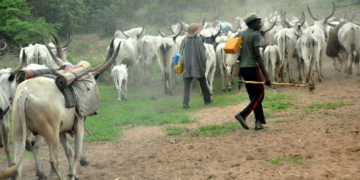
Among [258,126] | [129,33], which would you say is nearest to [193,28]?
[258,126]

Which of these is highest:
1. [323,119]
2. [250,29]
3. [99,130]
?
[250,29]

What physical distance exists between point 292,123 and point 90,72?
3.81 m

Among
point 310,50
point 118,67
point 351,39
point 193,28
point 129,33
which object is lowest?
point 118,67

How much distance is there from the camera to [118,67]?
43.8 ft

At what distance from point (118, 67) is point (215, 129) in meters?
5.92

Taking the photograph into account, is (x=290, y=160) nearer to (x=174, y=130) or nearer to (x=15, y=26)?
(x=174, y=130)

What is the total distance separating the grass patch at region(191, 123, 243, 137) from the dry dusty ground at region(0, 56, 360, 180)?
251 millimetres

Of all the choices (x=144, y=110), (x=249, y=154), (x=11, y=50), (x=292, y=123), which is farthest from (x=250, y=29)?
(x=11, y=50)

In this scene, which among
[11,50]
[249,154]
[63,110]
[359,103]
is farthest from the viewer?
[11,50]

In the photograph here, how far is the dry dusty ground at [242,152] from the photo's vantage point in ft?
16.9

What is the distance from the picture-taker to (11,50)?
57.9 ft

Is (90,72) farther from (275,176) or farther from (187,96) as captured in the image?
(187,96)

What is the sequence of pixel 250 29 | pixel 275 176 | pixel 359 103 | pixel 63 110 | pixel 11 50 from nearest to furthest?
pixel 275 176, pixel 63 110, pixel 250 29, pixel 359 103, pixel 11 50

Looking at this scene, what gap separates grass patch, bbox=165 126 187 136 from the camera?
330 inches
